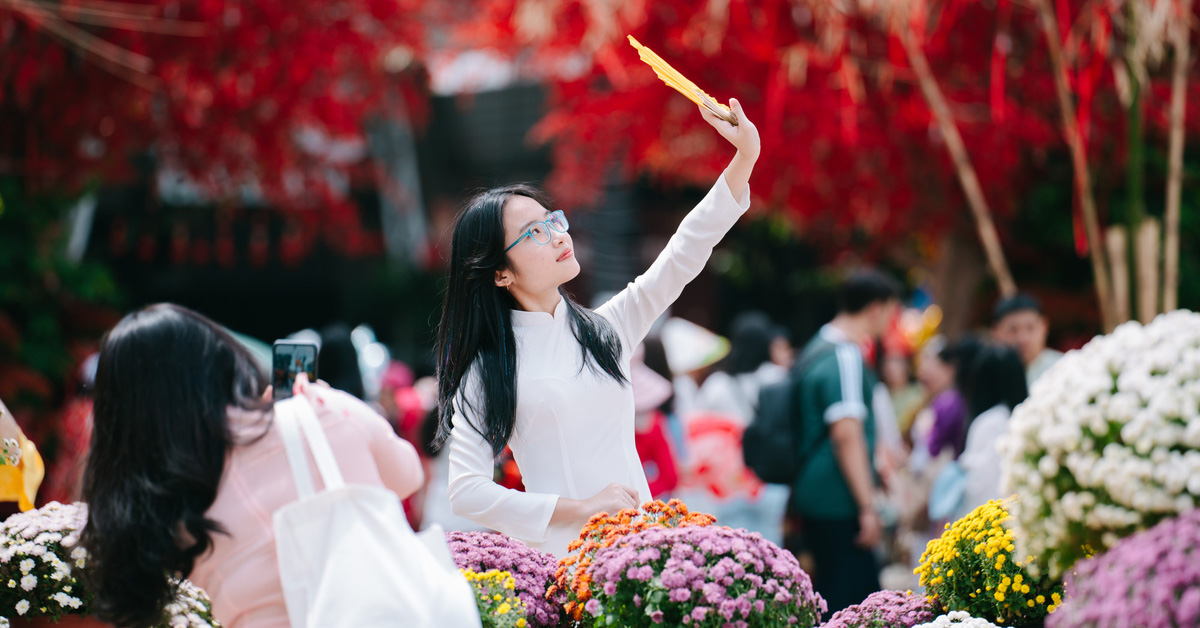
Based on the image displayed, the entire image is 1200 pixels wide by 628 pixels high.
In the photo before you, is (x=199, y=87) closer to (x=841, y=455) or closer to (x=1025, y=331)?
(x=841, y=455)

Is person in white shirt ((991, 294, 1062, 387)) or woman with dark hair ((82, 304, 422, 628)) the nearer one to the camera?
woman with dark hair ((82, 304, 422, 628))

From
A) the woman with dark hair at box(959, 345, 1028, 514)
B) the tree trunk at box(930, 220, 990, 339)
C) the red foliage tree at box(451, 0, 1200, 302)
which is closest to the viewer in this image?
the woman with dark hair at box(959, 345, 1028, 514)

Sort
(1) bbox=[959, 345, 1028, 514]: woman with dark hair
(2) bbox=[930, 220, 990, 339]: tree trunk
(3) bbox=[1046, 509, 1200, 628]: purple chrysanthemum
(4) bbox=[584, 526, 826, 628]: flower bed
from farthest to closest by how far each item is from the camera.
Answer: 1. (2) bbox=[930, 220, 990, 339]: tree trunk
2. (1) bbox=[959, 345, 1028, 514]: woman with dark hair
3. (4) bbox=[584, 526, 826, 628]: flower bed
4. (3) bbox=[1046, 509, 1200, 628]: purple chrysanthemum

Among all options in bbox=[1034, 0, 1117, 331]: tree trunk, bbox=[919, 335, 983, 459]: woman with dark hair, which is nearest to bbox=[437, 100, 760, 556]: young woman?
bbox=[1034, 0, 1117, 331]: tree trunk

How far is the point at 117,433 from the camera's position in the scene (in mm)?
2045

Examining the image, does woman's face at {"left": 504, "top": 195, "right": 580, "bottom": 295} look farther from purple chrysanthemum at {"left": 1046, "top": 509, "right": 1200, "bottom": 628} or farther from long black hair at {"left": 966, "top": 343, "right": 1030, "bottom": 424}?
long black hair at {"left": 966, "top": 343, "right": 1030, "bottom": 424}

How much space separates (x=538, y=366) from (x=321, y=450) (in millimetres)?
866

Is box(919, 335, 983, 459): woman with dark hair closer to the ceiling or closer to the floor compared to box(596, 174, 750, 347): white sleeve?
closer to the ceiling

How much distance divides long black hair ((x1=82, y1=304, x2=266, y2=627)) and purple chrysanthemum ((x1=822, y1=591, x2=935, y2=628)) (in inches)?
65.5

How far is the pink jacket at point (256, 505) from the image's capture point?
6.70 ft

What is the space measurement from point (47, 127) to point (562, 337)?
5.29 meters

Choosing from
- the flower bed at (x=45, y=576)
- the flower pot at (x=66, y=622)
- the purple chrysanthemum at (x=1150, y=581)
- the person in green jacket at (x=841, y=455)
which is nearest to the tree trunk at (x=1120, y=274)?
the person in green jacket at (x=841, y=455)

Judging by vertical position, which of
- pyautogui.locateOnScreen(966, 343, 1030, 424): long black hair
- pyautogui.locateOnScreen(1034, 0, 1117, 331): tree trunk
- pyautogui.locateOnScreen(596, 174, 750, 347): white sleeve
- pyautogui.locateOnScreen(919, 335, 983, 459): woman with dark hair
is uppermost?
pyautogui.locateOnScreen(1034, 0, 1117, 331): tree trunk

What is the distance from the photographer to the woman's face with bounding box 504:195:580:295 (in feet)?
9.20
